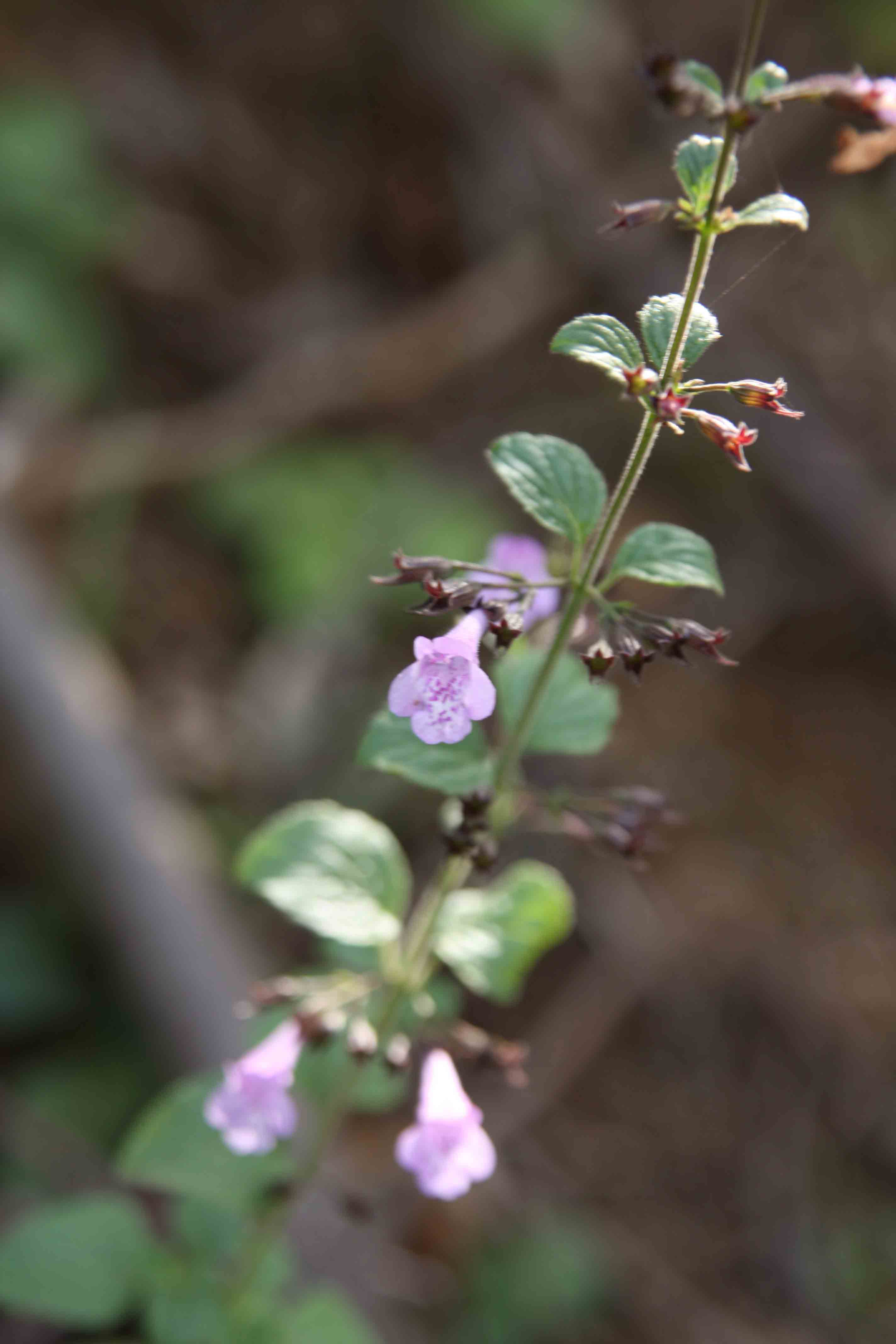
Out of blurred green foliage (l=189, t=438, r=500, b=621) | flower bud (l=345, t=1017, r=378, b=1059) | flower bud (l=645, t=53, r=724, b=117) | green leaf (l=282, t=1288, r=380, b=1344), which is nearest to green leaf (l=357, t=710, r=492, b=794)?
flower bud (l=345, t=1017, r=378, b=1059)

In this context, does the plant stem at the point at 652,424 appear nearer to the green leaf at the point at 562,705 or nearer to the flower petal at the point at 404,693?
the green leaf at the point at 562,705

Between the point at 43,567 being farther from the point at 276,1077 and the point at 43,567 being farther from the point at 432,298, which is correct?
the point at 276,1077

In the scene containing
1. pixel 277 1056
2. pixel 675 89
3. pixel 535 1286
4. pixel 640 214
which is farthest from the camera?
pixel 535 1286

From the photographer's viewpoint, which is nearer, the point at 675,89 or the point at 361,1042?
the point at 675,89

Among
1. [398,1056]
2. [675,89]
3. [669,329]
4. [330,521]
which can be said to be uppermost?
[675,89]

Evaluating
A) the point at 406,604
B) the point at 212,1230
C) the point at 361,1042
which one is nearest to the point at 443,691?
the point at 361,1042

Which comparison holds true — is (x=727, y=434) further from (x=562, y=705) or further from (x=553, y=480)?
(x=562, y=705)
